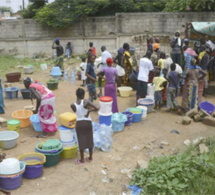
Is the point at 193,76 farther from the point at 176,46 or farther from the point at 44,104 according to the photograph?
the point at 44,104

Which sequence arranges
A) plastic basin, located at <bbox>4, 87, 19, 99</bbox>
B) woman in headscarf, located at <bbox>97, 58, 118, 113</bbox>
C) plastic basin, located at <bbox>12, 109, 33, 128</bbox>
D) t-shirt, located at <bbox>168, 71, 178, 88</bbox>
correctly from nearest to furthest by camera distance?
plastic basin, located at <bbox>12, 109, 33, 128</bbox>
woman in headscarf, located at <bbox>97, 58, 118, 113</bbox>
t-shirt, located at <bbox>168, 71, 178, 88</bbox>
plastic basin, located at <bbox>4, 87, 19, 99</bbox>

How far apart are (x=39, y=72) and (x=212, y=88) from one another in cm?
832

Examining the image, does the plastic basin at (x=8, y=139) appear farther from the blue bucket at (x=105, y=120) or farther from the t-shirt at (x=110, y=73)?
the t-shirt at (x=110, y=73)

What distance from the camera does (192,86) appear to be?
734cm

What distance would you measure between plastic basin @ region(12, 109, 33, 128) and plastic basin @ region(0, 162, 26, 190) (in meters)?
2.44

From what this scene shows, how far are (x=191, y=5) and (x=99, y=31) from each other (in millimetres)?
5841

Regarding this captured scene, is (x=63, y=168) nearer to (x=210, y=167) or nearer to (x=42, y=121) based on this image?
(x=42, y=121)

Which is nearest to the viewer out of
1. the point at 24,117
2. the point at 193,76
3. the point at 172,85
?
the point at 24,117

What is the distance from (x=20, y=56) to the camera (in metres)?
17.9

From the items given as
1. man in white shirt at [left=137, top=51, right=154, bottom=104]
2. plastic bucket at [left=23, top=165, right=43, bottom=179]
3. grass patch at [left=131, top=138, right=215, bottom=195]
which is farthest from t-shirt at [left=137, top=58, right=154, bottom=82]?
plastic bucket at [left=23, top=165, right=43, bottom=179]

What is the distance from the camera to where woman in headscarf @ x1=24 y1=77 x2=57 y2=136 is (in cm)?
577

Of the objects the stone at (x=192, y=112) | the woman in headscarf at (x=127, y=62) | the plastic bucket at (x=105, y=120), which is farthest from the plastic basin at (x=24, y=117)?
the stone at (x=192, y=112)

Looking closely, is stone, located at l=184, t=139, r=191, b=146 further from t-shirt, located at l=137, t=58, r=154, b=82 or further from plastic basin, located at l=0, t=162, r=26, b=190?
plastic basin, located at l=0, t=162, r=26, b=190

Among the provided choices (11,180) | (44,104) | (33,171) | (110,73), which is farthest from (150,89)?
(11,180)
